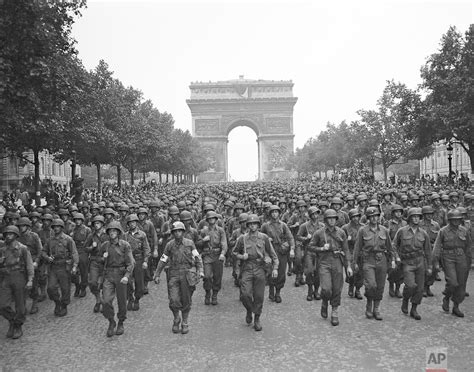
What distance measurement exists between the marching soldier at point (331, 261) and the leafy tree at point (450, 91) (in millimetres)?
19857

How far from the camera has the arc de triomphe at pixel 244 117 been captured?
91188mm

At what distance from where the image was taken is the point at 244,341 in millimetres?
6957

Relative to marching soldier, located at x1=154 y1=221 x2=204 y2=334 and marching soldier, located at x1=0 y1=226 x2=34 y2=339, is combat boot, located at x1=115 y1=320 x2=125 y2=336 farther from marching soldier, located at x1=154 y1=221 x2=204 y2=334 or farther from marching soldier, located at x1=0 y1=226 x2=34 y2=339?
marching soldier, located at x1=0 y1=226 x2=34 y2=339

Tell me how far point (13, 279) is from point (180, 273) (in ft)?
8.28

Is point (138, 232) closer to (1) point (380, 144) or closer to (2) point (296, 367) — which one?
(2) point (296, 367)

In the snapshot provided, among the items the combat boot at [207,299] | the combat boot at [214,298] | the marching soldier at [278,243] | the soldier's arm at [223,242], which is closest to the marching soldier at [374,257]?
the marching soldier at [278,243]

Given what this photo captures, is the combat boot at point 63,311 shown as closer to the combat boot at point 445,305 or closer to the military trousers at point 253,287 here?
the military trousers at point 253,287

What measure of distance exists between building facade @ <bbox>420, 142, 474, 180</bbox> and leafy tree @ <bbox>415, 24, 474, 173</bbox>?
23.2 metres

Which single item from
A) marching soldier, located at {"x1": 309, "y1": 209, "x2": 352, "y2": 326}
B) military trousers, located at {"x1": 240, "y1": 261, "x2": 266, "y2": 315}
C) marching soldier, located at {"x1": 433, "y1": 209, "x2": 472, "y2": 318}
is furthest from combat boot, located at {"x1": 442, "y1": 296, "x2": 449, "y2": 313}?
military trousers, located at {"x1": 240, "y1": 261, "x2": 266, "y2": 315}

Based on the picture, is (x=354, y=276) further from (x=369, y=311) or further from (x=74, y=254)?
(x=74, y=254)

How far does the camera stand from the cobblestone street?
611 cm

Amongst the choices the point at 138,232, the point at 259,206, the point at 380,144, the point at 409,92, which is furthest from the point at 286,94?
the point at 138,232

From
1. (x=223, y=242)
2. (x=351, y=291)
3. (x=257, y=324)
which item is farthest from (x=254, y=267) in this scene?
(x=351, y=291)

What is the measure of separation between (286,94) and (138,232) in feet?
292
